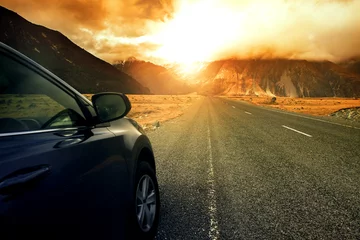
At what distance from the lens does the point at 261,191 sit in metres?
4.14

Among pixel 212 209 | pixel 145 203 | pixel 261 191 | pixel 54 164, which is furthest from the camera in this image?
pixel 261 191

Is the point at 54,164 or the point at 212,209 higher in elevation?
the point at 54,164

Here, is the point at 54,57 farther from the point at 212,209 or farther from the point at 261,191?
the point at 212,209

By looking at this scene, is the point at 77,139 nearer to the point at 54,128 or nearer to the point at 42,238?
the point at 54,128

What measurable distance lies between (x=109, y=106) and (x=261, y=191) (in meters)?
3.01

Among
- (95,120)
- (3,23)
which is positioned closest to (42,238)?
(95,120)

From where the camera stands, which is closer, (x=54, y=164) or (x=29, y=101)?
(x=54, y=164)

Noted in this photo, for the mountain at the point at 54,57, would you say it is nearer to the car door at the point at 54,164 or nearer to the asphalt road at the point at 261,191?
the asphalt road at the point at 261,191

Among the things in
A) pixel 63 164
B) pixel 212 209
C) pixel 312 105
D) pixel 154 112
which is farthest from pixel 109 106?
pixel 312 105

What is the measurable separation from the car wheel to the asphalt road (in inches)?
10.3

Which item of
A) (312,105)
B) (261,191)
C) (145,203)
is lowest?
(312,105)

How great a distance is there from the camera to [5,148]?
1.12 metres

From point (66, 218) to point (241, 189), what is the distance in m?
3.42

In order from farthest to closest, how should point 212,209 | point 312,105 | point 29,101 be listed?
point 312,105
point 212,209
point 29,101
